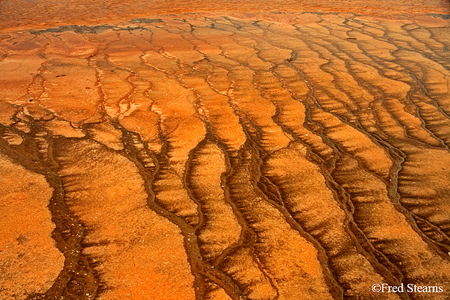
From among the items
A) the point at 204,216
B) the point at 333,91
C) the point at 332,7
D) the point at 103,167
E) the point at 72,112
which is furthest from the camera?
the point at 332,7

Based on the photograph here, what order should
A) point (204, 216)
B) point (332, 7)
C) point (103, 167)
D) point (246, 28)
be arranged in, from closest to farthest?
point (204, 216) → point (103, 167) → point (246, 28) → point (332, 7)

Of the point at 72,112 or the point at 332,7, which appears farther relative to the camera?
the point at 332,7

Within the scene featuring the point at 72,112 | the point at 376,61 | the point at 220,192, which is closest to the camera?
the point at 220,192

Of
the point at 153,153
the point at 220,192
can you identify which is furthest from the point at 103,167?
the point at 220,192

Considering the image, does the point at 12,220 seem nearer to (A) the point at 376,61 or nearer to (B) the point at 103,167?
(B) the point at 103,167

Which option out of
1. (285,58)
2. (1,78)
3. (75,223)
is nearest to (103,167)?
(75,223)

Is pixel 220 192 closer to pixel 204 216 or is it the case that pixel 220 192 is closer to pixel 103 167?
pixel 204 216
